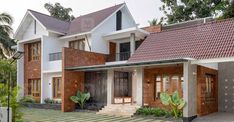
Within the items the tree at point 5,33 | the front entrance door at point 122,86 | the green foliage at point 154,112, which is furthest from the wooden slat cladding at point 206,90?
the tree at point 5,33

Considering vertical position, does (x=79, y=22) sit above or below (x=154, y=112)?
above

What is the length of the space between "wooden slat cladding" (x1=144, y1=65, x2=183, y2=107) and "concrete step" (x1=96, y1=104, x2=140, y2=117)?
0.99 meters

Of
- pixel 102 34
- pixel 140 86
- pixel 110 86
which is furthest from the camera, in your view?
pixel 102 34

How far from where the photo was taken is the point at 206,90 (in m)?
16.7

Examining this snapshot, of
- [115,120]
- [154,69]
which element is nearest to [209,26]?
[154,69]

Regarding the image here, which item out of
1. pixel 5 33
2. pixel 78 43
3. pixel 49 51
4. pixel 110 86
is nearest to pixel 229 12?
pixel 110 86

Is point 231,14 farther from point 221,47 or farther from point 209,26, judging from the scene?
point 221,47

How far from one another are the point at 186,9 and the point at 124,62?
15218 millimetres

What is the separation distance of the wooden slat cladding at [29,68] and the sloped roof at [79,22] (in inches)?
74.1

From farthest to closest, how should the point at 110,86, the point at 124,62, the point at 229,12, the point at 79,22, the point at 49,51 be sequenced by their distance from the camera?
the point at 79,22 → the point at 229,12 → the point at 49,51 → the point at 124,62 → the point at 110,86

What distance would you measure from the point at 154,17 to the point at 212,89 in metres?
20.8

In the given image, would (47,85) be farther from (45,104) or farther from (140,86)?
(140,86)

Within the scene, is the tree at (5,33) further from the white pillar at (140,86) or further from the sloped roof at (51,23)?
the white pillar at (140,86)

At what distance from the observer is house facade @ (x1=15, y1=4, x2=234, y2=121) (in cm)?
1579
